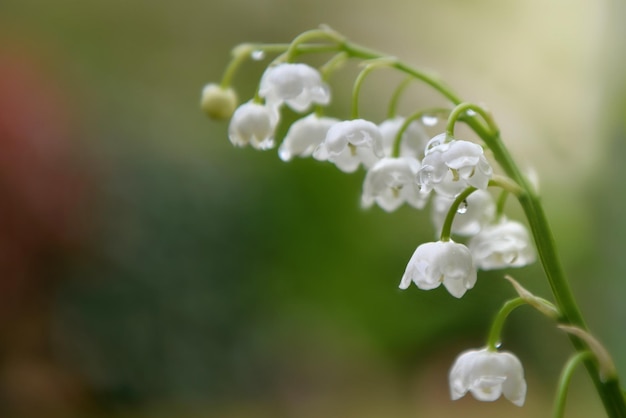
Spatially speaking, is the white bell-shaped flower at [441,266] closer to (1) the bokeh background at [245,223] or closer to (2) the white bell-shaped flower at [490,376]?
(2) the white bell-shaped flower at [490,376]

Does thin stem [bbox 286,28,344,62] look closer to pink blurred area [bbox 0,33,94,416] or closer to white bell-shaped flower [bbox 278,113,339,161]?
white bell-shaped flower [bbox 278,113,339,161]

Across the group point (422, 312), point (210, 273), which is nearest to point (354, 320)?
point (422, 312)

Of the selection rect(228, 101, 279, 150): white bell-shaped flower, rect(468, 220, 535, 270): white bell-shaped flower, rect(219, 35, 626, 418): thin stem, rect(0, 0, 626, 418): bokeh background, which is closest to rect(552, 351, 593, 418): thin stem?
rect(219, 35, 626, 418): thin stem

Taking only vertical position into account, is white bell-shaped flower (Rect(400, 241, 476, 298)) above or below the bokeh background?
below

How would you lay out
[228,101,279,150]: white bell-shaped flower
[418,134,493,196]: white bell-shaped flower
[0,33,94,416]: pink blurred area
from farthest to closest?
1. [0,33,94,416]: pink blurred area
2. [228,101,279,150]: white bell-shaped flower
3. [418,134,493,196]: white bell-shaped flower

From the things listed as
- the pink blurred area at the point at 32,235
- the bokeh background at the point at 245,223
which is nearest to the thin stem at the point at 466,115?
the bokeh background at the point at 245,223
